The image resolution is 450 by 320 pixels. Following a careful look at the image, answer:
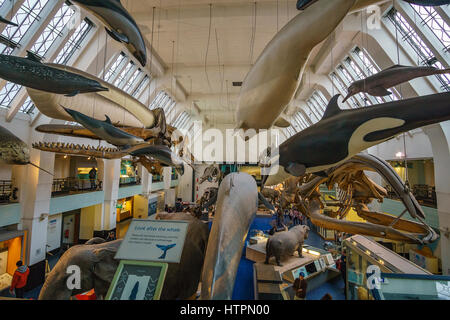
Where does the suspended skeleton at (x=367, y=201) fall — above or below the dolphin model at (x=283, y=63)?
below

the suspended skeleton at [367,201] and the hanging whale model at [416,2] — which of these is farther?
the suspended skeleton at [367,201]

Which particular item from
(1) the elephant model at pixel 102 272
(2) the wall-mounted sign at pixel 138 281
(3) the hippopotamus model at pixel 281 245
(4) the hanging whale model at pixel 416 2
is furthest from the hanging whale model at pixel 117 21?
(3) the hippopotamus model at pixel 281 245

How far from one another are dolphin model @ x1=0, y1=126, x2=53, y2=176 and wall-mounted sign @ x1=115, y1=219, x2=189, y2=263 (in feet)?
5.85

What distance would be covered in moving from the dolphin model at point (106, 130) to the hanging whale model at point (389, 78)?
2.75m

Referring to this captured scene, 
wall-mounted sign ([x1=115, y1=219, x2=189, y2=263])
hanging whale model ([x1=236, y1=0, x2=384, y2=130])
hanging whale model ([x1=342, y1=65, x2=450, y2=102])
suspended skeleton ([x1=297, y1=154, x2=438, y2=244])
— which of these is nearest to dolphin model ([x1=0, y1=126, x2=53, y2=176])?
wall-mounted sign ([x1=115, y1=219, x2=189, y2=263])

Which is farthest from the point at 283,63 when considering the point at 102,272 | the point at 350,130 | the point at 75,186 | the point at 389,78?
the point at 75,186

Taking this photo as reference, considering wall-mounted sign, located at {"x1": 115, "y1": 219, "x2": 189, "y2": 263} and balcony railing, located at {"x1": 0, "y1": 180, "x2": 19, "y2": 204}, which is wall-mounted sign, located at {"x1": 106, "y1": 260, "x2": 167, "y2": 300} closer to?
wall-mounted sign, located at {"x1": 115, "y1": 219, "x2": 189, "y2": 263}

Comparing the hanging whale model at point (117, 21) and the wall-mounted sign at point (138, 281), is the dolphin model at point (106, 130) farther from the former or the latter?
the wall-mounted sign at point (138, 281)

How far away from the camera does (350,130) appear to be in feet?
6.51

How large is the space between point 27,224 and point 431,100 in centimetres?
1216

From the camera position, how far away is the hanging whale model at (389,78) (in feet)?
7.30

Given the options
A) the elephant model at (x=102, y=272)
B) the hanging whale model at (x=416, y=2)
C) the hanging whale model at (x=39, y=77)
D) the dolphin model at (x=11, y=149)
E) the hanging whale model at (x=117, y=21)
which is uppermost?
the hanging whale model at (x=117, y=21)

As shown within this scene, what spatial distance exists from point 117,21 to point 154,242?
2192mm
